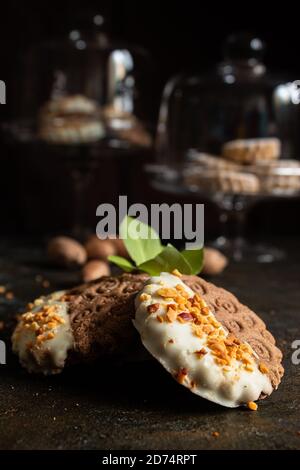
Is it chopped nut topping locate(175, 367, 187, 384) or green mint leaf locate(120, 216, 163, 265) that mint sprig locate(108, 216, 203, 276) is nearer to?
green mint leaf locate(120, 216, 163, 265)

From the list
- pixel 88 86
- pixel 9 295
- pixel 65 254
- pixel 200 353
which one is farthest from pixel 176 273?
pixel 88 86

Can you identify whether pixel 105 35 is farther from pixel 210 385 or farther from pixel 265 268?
pixel 210 385

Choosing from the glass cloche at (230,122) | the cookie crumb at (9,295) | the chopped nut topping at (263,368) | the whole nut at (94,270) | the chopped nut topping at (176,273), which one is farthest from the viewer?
the glass cloche at (230,122)

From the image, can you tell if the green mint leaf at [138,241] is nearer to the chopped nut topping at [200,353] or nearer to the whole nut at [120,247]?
the chopped nut topping at [200,353]

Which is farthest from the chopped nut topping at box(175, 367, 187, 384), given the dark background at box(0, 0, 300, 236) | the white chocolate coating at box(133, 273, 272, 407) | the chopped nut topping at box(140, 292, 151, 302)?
the dark background at box(0, 0, 300, 236)

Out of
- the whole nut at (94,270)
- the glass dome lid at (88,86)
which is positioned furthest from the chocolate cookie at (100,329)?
the glass dome lid at (88,86)

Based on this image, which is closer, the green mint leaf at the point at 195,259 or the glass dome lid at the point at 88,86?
the green mint leaf at the point at 195,259

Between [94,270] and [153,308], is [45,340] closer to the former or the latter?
[153,308]
